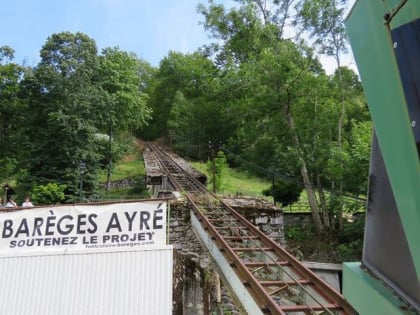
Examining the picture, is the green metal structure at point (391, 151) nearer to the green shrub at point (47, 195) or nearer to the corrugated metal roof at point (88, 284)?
the corrugated metal roof at point (88, 284)

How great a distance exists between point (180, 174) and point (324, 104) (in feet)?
25.9

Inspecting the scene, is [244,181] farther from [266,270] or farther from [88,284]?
[88,284]

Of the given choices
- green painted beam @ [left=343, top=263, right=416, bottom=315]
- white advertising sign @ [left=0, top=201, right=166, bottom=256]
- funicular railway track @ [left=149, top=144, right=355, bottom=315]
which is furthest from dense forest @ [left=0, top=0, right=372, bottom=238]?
green painted beam @ [left=343, top=263, right=416, bottom=315]

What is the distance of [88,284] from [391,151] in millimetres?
6163

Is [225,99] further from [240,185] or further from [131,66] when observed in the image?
[131,66]

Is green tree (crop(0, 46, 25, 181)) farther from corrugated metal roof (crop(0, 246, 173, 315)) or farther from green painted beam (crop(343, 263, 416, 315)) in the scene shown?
green painted beam (crop(343, 263, 416, 315))

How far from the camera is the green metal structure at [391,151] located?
0.96 m

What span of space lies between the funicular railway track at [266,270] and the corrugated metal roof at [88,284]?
1376 millimetres

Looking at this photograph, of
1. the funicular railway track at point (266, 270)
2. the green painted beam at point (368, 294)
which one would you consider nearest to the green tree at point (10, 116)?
the funicular railway track at point (266, 270)

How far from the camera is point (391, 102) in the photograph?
1046 mm

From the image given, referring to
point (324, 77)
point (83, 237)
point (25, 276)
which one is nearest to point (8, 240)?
point (25, 276)

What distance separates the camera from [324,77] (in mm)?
14266

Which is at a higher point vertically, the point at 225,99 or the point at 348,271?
the point at 225,99

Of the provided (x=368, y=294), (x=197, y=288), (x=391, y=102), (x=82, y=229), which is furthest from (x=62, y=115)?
(x=391, y=102)
